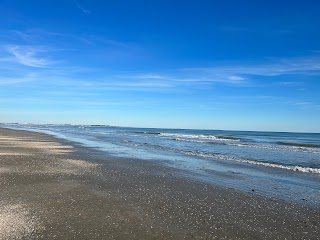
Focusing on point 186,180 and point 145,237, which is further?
point 186,180

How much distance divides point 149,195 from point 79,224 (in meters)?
3.17

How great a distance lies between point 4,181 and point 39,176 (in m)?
1.38

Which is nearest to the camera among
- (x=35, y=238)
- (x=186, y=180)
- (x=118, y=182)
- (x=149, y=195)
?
(x=35, y=238)

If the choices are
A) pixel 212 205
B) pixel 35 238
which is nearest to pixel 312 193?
pixel 212 205

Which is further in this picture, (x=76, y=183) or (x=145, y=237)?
(x=76, y=183)

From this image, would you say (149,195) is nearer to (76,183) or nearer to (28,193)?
(76,183)

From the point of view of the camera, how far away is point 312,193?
10.2 metres

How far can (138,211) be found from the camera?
7121 mm

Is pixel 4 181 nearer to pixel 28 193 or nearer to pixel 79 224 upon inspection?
pixel 28 193

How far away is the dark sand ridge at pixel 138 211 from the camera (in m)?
5.75

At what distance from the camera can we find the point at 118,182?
35.3ft

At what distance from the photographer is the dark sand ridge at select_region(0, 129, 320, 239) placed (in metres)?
5.75

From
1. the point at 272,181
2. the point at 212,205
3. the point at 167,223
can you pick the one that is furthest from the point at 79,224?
the point at 272,181

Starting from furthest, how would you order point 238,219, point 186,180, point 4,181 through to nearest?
point 186,180
point 4,181
point 238,219
